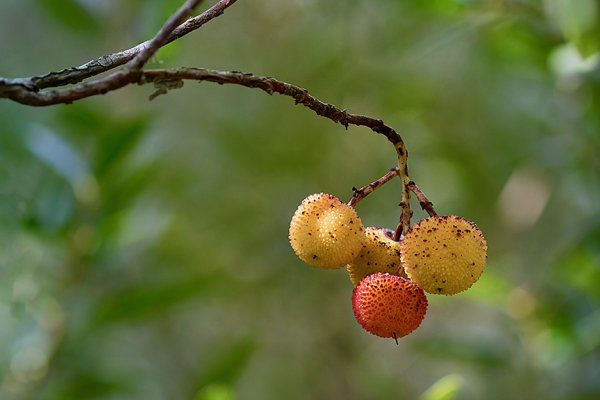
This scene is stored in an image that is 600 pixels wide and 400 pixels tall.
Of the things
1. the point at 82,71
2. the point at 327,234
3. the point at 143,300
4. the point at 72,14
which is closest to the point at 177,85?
the point at 82,71

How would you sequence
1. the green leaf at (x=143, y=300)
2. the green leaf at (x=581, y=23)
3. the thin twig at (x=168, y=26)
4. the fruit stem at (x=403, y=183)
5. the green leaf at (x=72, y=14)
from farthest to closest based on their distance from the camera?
1. the green leaf at (x=72, y=14)
2. the green leaf at (x=143, y=300)
3. the green leaf at (x=581, y=23)
4. the fruit stem at (x=403, y=183)
5. the thin twig at (x=168, y=26)

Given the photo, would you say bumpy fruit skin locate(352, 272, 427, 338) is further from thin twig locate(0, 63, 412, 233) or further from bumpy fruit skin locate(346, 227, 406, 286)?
thin twig locate(0, 63, 412, 233)

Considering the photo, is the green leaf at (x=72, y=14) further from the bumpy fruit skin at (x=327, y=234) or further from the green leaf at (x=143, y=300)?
the bumpy fruit skin at (x=327, y=234)

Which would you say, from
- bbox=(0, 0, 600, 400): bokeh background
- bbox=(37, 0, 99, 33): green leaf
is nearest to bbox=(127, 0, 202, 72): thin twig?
bbox=(0, 0, 600, 400): bokeh background

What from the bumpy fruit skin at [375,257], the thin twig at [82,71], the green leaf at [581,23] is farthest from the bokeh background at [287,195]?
the thin twig at [82,71]

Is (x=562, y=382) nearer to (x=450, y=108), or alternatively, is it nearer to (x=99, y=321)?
(x=450, y=108)

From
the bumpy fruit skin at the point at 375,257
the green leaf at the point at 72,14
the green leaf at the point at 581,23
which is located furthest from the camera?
the green leaf at the point at 72,14

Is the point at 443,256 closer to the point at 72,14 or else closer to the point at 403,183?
the point at 403,183
